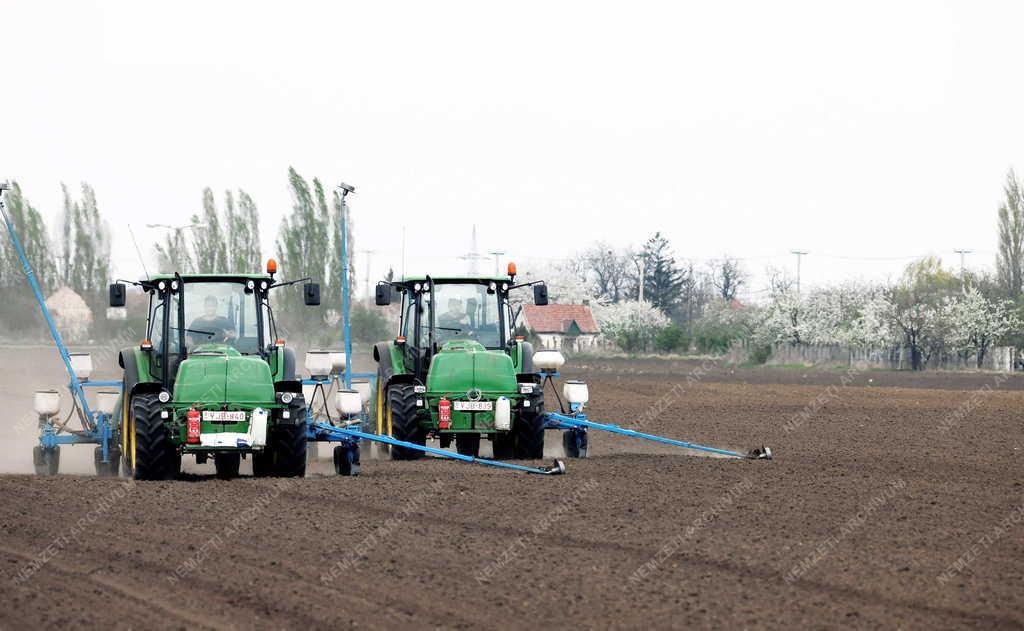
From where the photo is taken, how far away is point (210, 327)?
14.9 meters

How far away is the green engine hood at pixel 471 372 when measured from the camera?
1631cm

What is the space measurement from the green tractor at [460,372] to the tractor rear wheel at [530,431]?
0.01 m

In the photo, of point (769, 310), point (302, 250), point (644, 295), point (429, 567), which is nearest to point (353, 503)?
point (429, 567)

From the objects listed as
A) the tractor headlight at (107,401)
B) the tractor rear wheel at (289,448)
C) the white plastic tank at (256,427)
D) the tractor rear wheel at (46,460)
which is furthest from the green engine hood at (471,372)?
the tractor rear wheel at (46,460)

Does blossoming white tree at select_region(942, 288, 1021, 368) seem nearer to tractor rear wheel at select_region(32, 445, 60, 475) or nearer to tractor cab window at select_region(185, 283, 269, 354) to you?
tractor rear wheel at select_region(32, 445, 60, 475)

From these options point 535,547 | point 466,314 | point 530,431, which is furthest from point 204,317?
point 535,547

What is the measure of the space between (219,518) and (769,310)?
6228cm

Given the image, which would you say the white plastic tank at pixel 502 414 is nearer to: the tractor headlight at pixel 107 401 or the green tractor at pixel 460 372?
the green tractor at pixel 460 372

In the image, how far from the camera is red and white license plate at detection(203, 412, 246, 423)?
44.8 feet

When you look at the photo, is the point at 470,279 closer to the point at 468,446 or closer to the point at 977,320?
the point at 468,446

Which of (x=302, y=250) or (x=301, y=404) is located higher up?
(x=302, y=250)

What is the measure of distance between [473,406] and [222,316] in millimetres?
3232

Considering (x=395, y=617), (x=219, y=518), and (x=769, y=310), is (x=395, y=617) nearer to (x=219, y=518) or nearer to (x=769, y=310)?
(x=219, y=518)

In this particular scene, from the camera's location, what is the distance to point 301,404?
14203 millimetres
